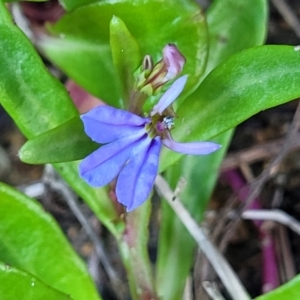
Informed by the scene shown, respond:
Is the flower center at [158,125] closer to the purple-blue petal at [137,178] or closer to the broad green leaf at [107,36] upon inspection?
the purple-blue petal at [137,178]

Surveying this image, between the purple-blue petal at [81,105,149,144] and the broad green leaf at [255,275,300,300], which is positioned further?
the broad green leaf at [255,275,300,300]

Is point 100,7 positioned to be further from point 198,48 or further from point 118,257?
point 118,257

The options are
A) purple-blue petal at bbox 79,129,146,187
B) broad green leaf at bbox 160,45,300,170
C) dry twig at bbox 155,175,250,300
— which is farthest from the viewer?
dry twig at bbox 155,175,250,300

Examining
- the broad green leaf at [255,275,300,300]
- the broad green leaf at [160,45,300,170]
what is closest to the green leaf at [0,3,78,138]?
the broad green leaf at [160,45,300,170]

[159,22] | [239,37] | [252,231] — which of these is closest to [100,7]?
[159,22]

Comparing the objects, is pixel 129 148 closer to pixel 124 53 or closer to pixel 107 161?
pixel 107 161

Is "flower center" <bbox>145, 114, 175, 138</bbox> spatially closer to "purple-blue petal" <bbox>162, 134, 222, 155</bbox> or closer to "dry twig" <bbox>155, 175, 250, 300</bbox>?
"purple-blue petal" <bbox>162, 134, 222, 155</bbox>

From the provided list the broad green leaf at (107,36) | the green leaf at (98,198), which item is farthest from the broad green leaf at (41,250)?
the broad green leaf at (107,36)

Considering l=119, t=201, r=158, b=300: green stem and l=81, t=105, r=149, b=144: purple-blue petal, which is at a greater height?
l=81, t=105, r=149, b=144: purple-blue petal
